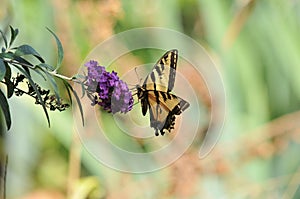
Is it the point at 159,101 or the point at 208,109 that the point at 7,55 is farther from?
the point at 208,109

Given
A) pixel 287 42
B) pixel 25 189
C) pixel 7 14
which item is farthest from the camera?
pixel 287 42

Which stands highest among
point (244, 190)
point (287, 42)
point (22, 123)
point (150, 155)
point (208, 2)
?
point (208, 2)

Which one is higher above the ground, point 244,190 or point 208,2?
point 208,2

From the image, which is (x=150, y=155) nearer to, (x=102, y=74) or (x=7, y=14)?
(x=7, y=14)

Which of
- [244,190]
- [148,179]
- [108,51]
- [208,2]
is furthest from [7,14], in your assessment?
[208,2]

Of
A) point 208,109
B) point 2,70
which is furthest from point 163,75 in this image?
point 208,109

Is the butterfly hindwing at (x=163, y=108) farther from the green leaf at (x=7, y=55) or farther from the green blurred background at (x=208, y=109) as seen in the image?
the green blurred background at (x=208, y=109)

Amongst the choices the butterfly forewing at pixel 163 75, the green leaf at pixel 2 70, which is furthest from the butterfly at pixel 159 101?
the green leaf at pixel 2 70
